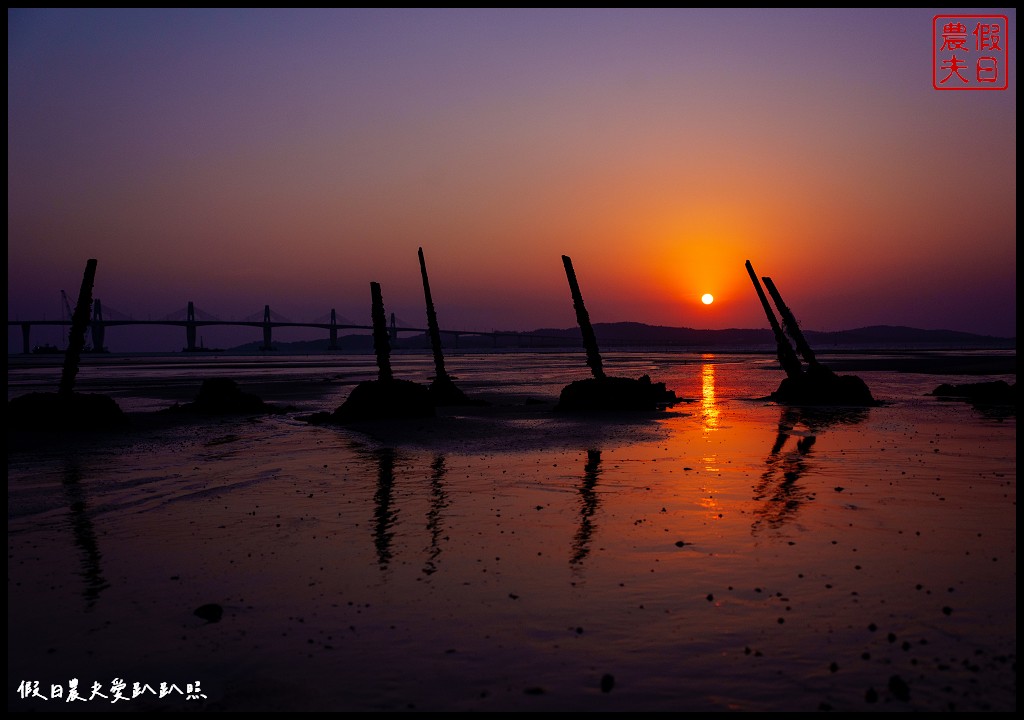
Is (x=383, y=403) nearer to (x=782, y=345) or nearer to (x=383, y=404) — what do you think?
(x=383, y=404)

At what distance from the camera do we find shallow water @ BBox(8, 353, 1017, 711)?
529 cm

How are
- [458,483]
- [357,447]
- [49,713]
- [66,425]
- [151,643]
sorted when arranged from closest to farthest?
[49,713] < [151,643] < [458,483] < [357,447] < [66,425]

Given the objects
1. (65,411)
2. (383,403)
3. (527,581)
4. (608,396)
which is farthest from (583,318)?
(527,581)

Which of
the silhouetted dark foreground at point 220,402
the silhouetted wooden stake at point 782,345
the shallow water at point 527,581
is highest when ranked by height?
the silhouetted wooden stake at point 782,345

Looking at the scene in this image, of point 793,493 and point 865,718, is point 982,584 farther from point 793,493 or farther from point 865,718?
point 793,493

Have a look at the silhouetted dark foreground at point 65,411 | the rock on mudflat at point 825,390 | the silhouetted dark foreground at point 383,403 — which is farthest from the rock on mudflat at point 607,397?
the silhouetted dark foreground at point 65,411

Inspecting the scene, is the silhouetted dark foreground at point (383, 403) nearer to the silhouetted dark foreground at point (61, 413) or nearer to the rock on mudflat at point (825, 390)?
the silhouetted dark foreground at point (61, 413)

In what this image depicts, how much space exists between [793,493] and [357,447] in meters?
9.48

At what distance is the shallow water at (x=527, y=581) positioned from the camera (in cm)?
529

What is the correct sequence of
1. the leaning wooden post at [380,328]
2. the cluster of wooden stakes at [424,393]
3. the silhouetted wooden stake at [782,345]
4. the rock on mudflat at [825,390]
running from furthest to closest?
the silhouetted wooden stake at [782,345]
the rock on mudflat at [825,390]
the leaning wooden post at [380,328]
the cluster of wooden stakes at [424,393]

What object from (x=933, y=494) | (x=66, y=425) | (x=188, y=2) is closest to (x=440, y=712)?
(x=188, y=2)

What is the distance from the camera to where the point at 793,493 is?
36.7 ft

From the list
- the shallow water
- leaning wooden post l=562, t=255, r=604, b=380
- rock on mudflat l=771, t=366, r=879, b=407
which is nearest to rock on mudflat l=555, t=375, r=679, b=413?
leaning wooden post l=562, t=255, r=604, b=380

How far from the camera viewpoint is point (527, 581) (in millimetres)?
7352
